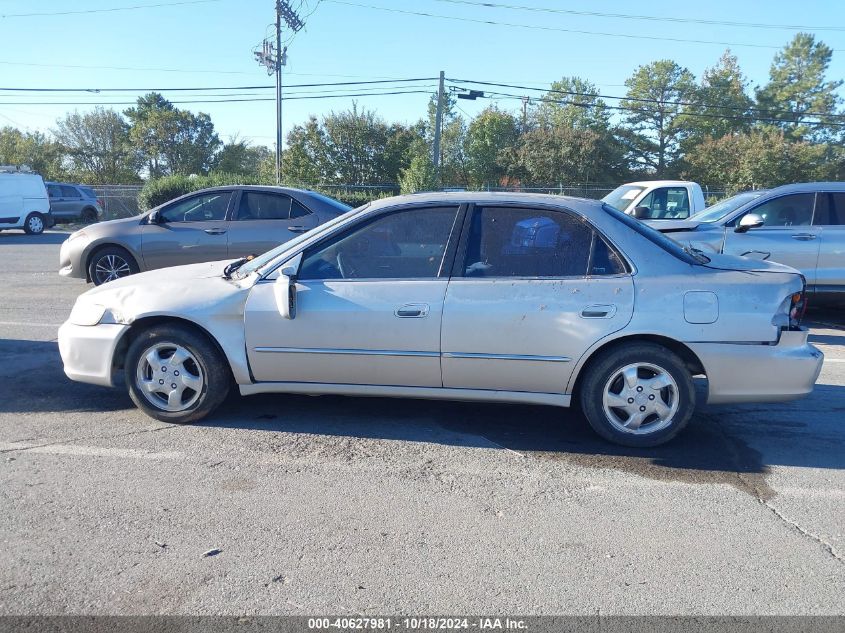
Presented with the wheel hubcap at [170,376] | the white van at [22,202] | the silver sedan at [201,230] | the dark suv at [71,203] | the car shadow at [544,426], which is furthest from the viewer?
the dark suv at [71,203]

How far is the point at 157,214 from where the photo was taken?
34.7 feet

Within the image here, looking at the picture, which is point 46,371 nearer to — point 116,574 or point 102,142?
point 116,574

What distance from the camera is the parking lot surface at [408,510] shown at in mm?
3121

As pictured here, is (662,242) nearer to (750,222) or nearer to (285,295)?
(285,295)

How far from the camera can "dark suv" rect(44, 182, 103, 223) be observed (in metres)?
28.8

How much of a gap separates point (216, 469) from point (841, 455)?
3975mm

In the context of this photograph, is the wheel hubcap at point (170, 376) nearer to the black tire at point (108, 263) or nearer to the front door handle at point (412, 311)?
the front door handle at point (412, 311)

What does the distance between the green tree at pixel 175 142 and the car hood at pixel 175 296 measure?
54.7 metres

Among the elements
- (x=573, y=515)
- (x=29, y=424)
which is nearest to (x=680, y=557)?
(x=573, y=515)

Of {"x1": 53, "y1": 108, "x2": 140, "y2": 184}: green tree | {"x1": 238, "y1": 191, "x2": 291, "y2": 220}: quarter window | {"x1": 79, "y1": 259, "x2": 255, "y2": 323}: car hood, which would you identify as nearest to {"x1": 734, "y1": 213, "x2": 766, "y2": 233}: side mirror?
{"x1": 238, "y1": 191, "x2": 291, "y2": 220}: quarter window

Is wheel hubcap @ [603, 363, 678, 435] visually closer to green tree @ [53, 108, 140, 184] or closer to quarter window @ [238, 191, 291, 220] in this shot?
quarter window @ [238, 191, 291, 220]

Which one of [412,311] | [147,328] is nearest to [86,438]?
[147,328]

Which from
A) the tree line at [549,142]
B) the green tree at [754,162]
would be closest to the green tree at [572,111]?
the tree line at [549,142]

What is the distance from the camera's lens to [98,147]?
195 ft
